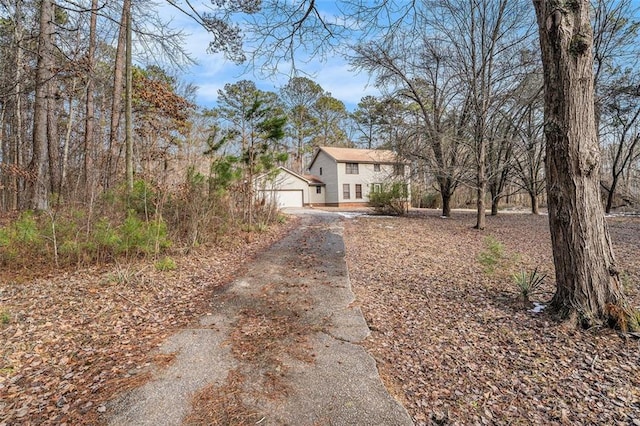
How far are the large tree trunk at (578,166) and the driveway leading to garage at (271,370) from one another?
7.77 ft

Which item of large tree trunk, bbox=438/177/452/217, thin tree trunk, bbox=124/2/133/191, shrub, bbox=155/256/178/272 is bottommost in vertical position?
shrub, bbox=155/256/178/272

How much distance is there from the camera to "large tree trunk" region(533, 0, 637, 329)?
315cm

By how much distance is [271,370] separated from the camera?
2.57 m

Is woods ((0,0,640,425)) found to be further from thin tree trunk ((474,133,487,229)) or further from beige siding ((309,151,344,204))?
beige siding ((309,151,344,204))

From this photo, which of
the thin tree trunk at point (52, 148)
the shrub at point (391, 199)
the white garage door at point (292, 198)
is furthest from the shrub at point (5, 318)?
the white garage door at point (292, 198)

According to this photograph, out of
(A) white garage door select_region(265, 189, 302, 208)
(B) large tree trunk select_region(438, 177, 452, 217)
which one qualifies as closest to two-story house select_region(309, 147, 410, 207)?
(A) white garage door select_region(265, 189, 302, 208)

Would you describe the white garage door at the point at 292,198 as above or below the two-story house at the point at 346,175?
below

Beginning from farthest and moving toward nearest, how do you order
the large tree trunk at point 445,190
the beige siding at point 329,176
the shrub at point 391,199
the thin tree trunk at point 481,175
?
the beige siding at point 329,176, the large tree trunk at point 445,190, the shrub at point 391,199, the thin tree trunk at point 481,175

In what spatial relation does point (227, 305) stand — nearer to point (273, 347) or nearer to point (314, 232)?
point (273, 347)

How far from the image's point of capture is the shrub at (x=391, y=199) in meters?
14.5

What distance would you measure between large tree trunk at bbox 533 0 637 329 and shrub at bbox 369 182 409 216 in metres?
11.0

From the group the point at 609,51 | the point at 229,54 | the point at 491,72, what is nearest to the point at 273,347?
the point at 229,54

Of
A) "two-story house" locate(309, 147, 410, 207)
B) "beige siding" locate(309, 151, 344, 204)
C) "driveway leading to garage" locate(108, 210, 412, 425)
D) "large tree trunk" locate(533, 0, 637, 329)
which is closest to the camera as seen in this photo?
"driveway leading to garage" locate(108, 210, 412, 425)

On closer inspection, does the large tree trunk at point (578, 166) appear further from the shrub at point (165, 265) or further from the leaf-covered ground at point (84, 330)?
the shrub at point (165, 265)
